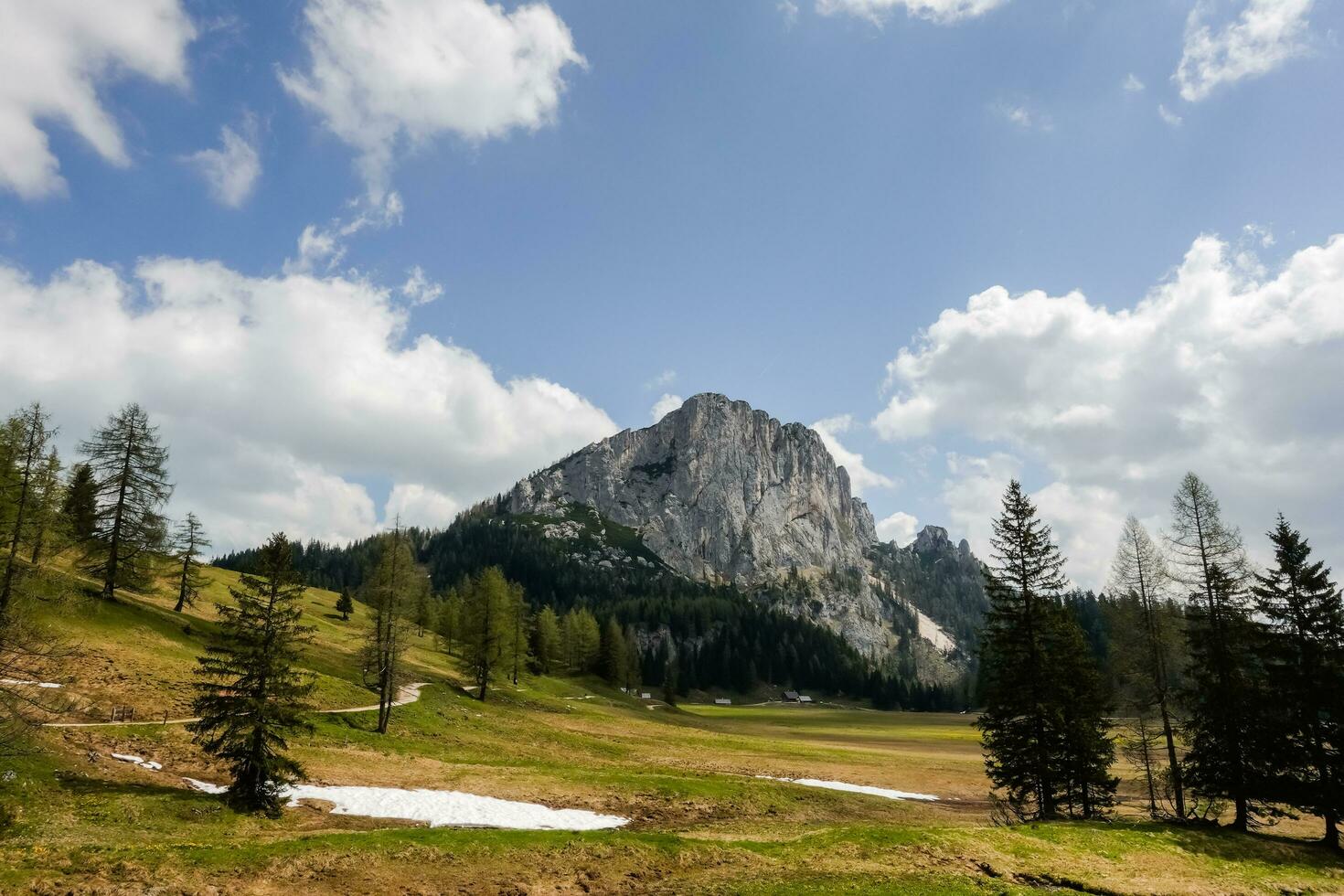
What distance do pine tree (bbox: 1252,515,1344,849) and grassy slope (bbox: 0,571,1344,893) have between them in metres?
2.85

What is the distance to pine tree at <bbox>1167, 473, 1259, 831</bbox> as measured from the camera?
29.4 metres

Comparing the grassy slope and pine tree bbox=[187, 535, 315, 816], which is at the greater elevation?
pine tree bbox=[187, 535, 315, 816]

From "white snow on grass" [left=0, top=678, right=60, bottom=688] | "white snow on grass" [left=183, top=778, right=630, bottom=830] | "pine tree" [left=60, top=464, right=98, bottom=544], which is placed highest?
"pine tree" [left=60, top=464, right=98, bottom=544]

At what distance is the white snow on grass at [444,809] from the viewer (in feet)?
87.8

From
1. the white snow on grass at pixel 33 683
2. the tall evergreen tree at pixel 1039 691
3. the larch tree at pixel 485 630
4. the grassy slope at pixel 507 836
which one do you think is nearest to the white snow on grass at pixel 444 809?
the grassy slope at pixel 507 836

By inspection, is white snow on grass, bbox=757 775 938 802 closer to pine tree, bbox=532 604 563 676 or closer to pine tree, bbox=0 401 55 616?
pine tree, bbox=0 401 55 616

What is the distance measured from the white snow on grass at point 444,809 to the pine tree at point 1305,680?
91.8 feet

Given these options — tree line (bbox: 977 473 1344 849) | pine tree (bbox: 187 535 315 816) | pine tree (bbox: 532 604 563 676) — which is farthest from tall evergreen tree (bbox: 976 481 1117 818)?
pine tree (bbox: 532 604 563 676)

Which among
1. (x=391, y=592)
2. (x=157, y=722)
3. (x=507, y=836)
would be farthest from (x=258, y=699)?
(x=391, y=592)

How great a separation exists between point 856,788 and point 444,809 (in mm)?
28890

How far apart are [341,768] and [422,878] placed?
61.2 feet

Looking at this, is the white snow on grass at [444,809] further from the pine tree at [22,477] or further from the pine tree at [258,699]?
the pine tree at [22,477]

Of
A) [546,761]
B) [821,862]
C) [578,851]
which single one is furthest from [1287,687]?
[546,761]

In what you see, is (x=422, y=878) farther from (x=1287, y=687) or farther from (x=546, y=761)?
(x=1287, y=687)
